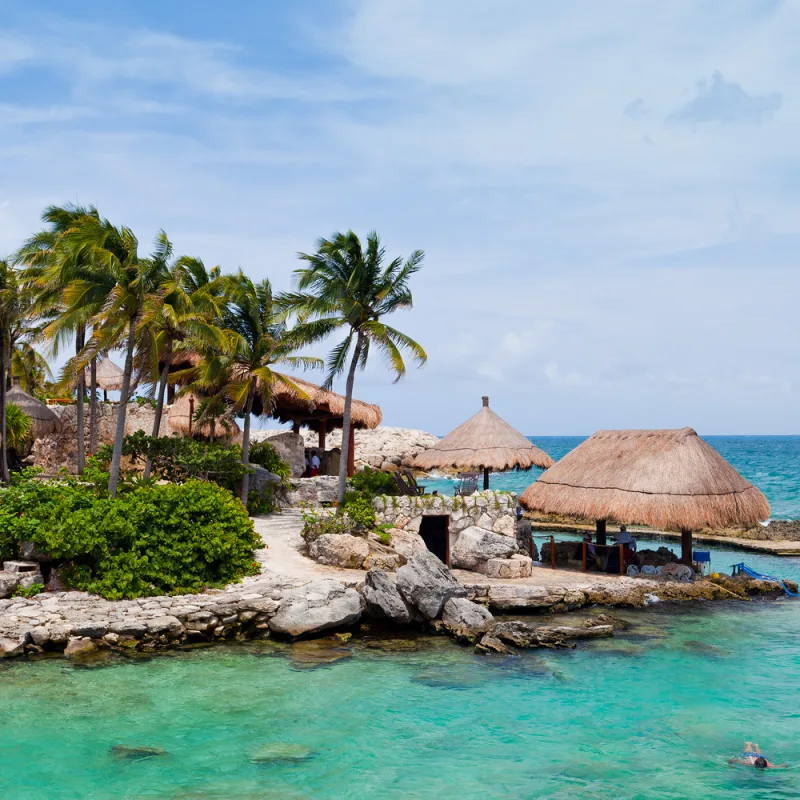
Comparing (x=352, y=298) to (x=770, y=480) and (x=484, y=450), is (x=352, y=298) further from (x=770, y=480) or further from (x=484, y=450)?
(x=770, y=480)

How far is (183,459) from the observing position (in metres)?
22.0

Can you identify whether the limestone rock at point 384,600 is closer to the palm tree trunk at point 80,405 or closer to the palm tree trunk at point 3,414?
the palm tree trunk at point 80,405

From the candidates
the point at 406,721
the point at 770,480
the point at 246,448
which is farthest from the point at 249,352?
the point at 770,480

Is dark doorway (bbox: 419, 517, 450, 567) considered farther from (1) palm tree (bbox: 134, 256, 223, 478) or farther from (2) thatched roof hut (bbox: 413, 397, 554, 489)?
(1) palm tree (bbox: 134, 256, 223, 478)

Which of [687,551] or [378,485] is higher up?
[378,485]

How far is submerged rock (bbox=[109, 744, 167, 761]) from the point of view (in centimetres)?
1079

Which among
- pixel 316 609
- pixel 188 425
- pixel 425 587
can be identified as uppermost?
pixel 188 425

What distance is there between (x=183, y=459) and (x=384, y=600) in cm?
832

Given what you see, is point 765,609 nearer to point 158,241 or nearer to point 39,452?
point 158,241

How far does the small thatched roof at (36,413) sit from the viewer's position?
89.4 feet

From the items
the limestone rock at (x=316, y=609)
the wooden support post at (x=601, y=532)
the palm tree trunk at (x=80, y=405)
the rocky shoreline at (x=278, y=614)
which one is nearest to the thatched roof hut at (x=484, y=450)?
the wooden support post at (x=601, y=532)

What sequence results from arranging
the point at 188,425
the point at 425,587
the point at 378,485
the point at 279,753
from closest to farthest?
the point at 279,753 → the point at 425,587 → the point at 378,485 → the point at 188,425

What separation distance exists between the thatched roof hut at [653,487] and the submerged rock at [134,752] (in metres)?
12.4

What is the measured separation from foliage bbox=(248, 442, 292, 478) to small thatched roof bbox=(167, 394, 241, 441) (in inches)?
95.4
